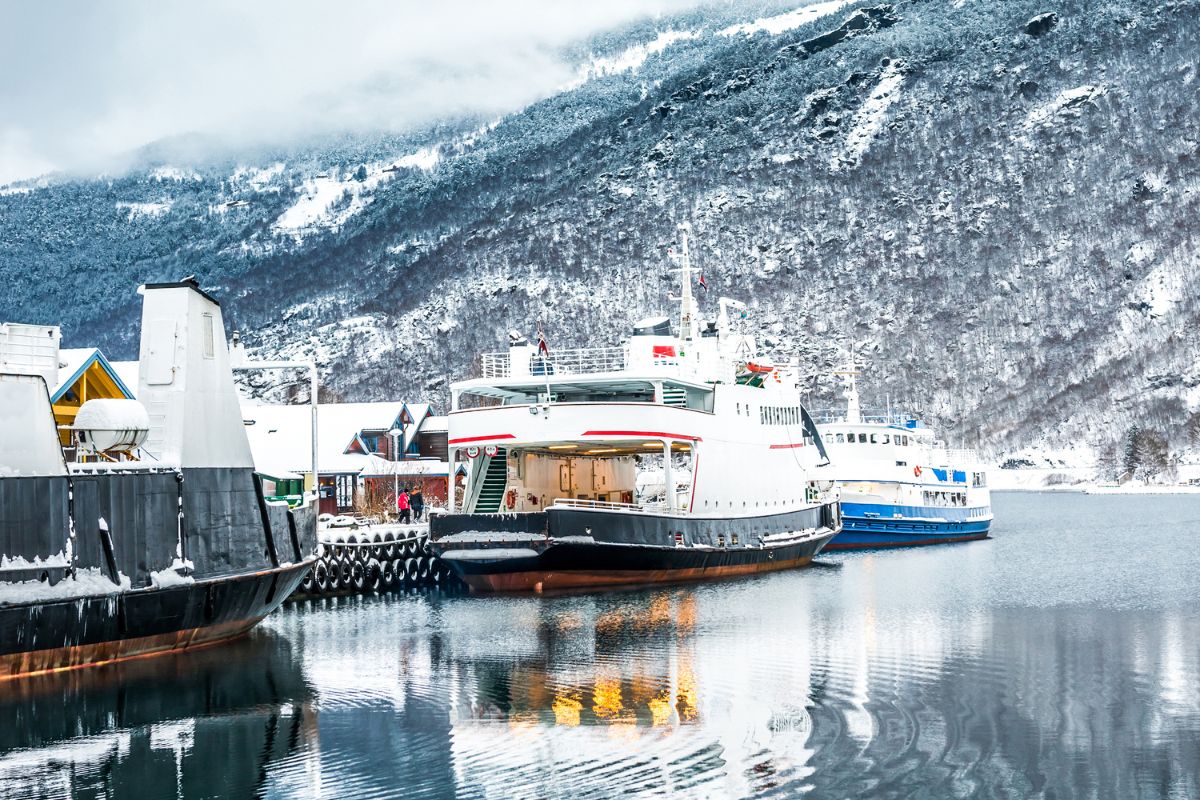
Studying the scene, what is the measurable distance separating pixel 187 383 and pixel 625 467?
70.3ft

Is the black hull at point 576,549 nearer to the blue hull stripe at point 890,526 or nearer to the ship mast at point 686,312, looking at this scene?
the ship mast at point 686,312

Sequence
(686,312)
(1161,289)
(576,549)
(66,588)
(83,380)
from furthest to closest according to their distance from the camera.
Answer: (1161,289), (686,312), (83,380), (576,549), (66,588)

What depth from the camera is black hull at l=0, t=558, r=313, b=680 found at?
72.2 ft

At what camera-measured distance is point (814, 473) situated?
5300 cm

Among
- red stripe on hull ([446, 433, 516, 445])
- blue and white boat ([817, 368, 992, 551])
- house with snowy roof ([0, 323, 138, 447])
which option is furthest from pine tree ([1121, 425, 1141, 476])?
red stripe on hull ([446, 433, 516, 445])

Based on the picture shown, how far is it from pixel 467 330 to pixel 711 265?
37.7 metres

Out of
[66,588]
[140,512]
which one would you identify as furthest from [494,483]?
[66,588]

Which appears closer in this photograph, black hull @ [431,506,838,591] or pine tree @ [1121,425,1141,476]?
black hull @ [431,506,838,591]

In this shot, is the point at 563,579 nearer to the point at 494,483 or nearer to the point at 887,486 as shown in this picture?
the point at 494,483

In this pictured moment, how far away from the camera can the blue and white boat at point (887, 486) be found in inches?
2231

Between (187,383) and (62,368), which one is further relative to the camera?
(62,368)

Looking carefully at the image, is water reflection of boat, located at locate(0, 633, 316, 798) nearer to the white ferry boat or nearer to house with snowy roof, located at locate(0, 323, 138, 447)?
house with snowy roof, located at locate(0, 323, 138, 447)

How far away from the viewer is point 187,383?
25500mm

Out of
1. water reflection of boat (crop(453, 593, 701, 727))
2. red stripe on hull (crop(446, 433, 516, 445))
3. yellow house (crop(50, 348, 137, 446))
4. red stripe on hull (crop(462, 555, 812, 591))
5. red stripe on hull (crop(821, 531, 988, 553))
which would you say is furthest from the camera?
red stripe on hull (crop(821, 531, 988, 553))
